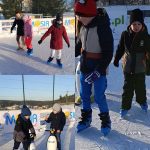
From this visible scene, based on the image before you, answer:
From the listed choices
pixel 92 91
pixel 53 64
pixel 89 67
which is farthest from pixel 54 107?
pixel 53 64

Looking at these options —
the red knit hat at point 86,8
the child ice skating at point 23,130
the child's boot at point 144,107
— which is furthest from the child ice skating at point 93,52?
the child ice skating at point 23,130

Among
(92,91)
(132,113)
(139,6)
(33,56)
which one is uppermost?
(139,6)

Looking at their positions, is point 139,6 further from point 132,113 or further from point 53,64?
point 132,113

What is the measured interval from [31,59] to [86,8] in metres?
0.78

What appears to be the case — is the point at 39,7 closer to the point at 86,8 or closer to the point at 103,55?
the point at 86,8

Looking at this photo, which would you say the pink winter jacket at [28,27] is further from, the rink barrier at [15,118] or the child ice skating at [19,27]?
the rink barrier at [15,118]

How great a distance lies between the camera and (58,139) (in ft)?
4.85

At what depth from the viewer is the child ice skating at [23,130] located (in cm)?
144

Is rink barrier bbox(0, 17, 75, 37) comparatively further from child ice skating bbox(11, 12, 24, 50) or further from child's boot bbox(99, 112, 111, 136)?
child's boot bbox(99, 112, 111, 136)

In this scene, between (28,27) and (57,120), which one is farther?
(28,27)

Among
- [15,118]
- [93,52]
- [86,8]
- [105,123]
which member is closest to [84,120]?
[105,123]

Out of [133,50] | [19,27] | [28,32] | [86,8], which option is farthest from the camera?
[28,32]

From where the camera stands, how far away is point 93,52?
1719 mm

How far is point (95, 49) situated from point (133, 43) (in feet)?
0.87
